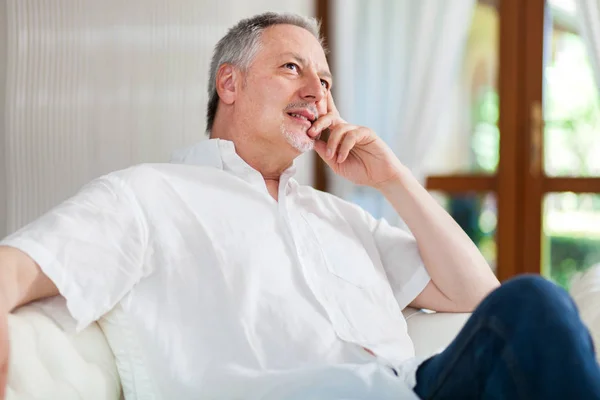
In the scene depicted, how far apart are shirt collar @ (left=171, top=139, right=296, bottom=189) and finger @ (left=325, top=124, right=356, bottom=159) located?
0.66 feet

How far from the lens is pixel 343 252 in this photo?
5.78 ft

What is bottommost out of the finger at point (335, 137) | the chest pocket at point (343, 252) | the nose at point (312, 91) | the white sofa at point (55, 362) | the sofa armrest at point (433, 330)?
the sofa armrest at point (433, 330)

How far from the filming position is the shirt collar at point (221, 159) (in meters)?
1.77

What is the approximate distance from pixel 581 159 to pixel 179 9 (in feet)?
6.73

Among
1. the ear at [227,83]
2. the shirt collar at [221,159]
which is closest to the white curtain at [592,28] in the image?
the ear at [227,83]

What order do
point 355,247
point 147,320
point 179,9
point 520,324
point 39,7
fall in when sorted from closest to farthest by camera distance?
1. point 520,324
2. point 147,320
3. point 355,247
4. point 39,7
5. point 179,9

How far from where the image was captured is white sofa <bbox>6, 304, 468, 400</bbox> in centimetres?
123

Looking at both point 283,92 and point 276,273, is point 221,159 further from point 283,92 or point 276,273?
point 276,273

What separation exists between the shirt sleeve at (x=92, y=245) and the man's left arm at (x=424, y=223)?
0.54 metres

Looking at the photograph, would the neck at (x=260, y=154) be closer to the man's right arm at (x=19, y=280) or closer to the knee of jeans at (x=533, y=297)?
the man's right arm at (x=19, y=280)

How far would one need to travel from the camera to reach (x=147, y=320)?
1.46m

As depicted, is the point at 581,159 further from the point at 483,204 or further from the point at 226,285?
the point at 226,285

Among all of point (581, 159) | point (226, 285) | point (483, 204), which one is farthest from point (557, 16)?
point (226, 285)

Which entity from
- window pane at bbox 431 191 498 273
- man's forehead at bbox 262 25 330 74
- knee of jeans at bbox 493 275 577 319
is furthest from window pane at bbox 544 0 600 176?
knee of jeans at bbox 493 275 577 319
